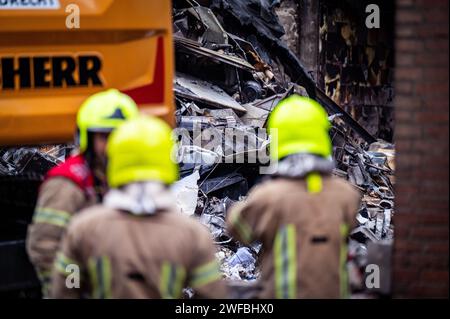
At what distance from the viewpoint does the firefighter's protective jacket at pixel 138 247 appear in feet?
12.3

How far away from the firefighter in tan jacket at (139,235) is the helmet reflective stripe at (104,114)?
0.94 metres

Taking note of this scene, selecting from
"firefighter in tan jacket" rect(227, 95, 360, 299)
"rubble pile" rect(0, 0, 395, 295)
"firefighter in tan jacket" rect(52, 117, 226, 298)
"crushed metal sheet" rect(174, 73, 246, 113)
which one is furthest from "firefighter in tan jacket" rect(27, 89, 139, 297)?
"crushed metal sheet" rect(174, 73, 246, 113)

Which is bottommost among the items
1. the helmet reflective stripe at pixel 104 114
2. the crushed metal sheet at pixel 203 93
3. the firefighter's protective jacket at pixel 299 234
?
the firefighter's protective jacket at pixel 299 234

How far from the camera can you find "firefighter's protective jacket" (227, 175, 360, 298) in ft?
14.4

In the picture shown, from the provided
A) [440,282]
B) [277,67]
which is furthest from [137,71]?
[277,67]

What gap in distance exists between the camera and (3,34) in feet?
20.6

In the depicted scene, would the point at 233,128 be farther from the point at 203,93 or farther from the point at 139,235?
the point at 139,235

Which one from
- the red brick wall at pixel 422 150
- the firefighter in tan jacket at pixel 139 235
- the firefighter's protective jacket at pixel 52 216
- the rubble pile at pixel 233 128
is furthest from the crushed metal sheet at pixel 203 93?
the firefighter in tan jacket at pixel 139 235

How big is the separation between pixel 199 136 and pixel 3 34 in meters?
6.23

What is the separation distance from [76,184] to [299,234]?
1.28 metres

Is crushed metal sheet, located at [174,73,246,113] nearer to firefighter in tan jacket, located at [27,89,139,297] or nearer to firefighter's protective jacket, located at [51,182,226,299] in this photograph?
firefighter in tan jacket, located at [27,89,139,297]

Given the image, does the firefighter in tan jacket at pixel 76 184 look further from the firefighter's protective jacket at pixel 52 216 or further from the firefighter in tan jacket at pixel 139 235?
the firefighter in tan jacket at pixel 139 235

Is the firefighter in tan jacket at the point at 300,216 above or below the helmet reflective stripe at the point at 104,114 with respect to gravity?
below

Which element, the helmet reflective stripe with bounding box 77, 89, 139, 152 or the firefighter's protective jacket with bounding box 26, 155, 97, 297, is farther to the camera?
the helmet reflective stripe with bounding box 77, 89, 139, 152
